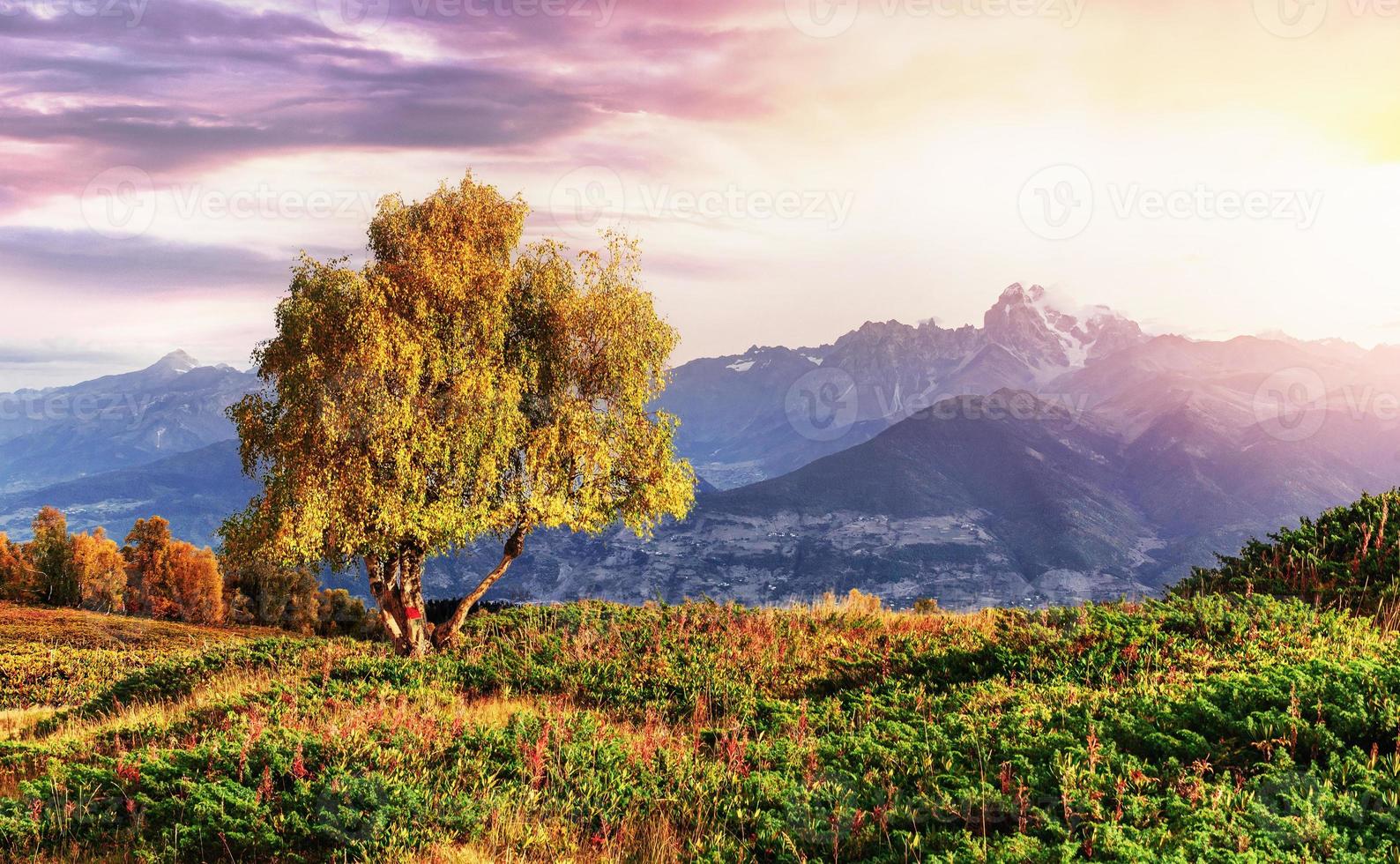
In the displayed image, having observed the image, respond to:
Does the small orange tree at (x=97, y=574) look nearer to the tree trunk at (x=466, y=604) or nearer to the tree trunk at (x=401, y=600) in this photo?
the tree trunk at (x=401, y=600)

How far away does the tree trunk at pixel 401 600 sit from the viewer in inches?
911

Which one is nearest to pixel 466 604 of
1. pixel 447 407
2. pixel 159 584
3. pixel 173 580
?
pixel 447 407

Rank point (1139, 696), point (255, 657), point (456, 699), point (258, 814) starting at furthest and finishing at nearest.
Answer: point (255, 657) → point (456, 699) → point (1139, 696) → point (258, 814)

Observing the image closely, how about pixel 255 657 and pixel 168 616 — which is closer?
pixel 255 657

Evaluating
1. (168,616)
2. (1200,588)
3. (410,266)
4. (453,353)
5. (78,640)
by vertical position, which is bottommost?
(168,616)

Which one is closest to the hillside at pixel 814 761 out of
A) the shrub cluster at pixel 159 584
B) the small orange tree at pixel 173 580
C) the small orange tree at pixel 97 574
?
the shrub cluster at pixel 159 584

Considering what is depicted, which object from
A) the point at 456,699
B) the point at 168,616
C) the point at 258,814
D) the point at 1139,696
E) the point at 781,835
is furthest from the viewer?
the point at 168,616

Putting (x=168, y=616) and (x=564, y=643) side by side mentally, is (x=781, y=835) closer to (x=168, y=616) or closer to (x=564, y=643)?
(x=564, y=643)

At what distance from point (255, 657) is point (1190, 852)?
71.5 feet

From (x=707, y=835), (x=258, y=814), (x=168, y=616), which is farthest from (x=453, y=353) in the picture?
(x=168, y=616)

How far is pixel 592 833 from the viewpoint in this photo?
314 inches

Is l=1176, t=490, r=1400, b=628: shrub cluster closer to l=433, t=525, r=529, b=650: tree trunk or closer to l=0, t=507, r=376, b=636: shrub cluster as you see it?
l=433, t=525, r=529, b=650: tree trunk

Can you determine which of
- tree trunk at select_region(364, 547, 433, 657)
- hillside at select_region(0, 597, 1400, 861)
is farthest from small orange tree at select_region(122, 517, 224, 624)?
hillside at select_region(0, 597, 1400, 861)

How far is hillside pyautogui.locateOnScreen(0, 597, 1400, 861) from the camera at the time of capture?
7121 mm
